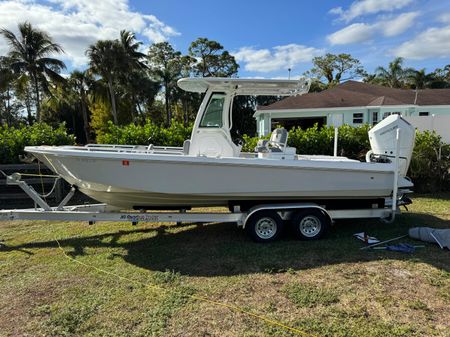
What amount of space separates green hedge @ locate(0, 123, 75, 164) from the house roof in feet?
48.9

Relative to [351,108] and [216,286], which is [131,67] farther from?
[216,286]

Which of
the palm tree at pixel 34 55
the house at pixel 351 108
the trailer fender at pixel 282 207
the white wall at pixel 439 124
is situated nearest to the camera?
the trailer fender at pixel 282 207

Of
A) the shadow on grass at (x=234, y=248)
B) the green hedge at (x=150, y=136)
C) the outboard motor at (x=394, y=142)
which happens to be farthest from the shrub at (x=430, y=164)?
the green hedge at (x=150, y=136)

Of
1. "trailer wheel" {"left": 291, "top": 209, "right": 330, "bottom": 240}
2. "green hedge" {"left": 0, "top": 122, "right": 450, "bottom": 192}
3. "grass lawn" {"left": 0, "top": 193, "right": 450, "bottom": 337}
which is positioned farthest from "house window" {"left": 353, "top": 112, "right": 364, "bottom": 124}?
"trailer wheel" {"left": 291, "top": 209, "right": 330, "bottom": 240}

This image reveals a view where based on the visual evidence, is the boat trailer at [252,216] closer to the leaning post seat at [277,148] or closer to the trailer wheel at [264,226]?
the trailer wheel at [264,226]

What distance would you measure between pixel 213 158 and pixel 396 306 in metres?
2.74

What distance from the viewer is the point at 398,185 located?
209 inches

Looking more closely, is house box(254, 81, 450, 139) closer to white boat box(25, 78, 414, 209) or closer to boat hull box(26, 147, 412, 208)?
white boat box(25, 78, 414, 209)

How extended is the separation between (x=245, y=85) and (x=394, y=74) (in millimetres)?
44253

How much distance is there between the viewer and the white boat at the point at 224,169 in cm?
465

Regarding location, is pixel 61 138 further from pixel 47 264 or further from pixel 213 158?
pixel 213 158

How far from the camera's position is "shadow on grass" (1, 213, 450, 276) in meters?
4.28

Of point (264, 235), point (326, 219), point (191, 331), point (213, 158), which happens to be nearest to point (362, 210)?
point (326, 219)

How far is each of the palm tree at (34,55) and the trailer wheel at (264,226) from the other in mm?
27143
